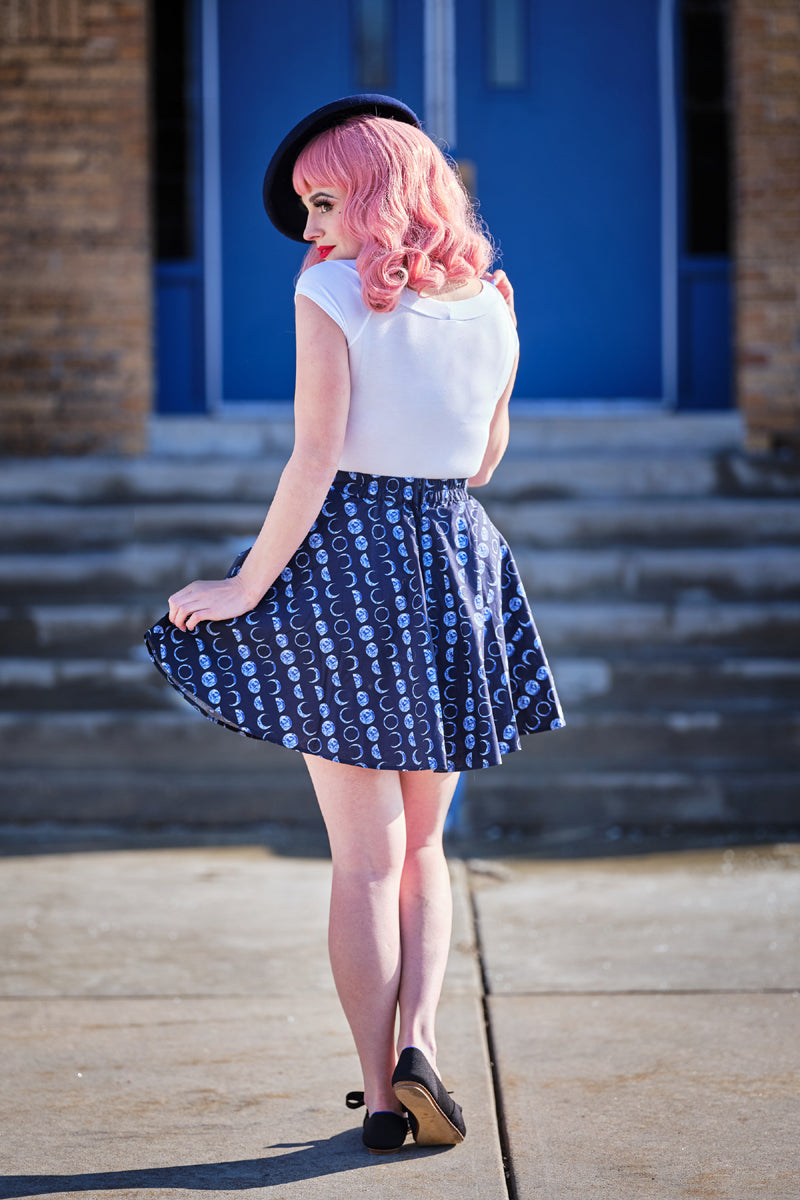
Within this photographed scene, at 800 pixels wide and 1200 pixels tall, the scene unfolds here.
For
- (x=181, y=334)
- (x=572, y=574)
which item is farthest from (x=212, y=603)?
(x=181, y=334)

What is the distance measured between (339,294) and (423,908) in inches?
40.1

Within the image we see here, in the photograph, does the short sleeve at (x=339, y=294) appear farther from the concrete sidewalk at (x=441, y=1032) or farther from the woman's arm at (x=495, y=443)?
the concrete sidewalk at (x=441, y=1032)

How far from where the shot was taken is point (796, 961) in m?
3.29

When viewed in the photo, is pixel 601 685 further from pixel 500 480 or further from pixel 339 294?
pixel 339 294

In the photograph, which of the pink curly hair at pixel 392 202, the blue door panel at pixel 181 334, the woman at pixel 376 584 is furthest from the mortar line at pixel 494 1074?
the blue door panel at pixel 181 334

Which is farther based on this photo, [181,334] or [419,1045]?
[181,334]

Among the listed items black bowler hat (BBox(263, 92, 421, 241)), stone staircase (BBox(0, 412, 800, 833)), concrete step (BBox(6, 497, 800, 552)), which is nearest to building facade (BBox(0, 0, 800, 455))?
stone staircase (BBox(0, 412, 800, 833))

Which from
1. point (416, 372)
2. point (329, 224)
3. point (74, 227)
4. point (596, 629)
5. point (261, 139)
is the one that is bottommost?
point (596, 629)

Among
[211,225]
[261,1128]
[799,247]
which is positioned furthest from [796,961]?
[211,225]

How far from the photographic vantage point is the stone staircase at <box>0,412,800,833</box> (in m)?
4.71

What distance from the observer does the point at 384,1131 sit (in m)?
2.29

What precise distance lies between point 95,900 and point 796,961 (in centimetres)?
187

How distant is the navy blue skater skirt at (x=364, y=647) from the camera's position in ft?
7.36

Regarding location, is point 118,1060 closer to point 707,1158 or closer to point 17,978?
point 17,978
